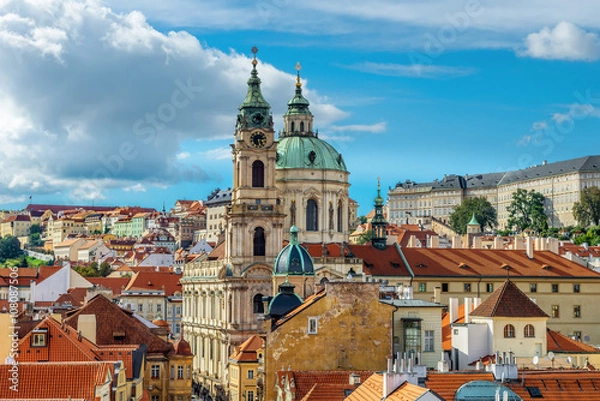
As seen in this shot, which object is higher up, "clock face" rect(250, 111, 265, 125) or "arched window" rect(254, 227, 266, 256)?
"clock face" rect(250, 111, 265, 125)

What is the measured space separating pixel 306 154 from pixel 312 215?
19.4 ft

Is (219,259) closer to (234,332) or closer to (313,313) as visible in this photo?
(234,332)

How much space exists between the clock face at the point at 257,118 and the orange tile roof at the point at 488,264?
1702cm

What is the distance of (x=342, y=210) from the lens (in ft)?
385

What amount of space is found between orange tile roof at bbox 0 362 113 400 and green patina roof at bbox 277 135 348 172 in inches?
2605

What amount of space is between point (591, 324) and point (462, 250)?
553 inches

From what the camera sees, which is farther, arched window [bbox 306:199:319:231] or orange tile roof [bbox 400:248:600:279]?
arched window [bbox 306:199:319:231]

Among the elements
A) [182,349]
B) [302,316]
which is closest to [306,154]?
[182,349]

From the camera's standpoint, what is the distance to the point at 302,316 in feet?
206

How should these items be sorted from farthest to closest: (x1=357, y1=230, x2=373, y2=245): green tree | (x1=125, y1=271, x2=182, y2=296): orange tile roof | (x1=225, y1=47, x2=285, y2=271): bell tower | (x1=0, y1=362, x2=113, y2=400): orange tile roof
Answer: (x1=357, y1=230, x2=373, y2=245): green tree, (x1=125, y1=271, x2=182, y2=296): orange tile roof, (x1=225, y1=47, x2=285, y2=271): bell tower, (x1=0, y1=362, x2=113, y2=400): orange tile roof

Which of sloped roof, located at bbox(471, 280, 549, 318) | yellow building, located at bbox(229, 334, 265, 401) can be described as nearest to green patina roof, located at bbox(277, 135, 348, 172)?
yellow building, located at bbox(229, 334, 265, 401)

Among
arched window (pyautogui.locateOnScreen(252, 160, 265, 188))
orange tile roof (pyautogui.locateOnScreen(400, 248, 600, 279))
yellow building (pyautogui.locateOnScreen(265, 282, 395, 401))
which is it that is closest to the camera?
yellow building (pyautogui.locateOnScreen(265, 282, 395, 401))

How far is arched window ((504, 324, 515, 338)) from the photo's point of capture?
65688 mm

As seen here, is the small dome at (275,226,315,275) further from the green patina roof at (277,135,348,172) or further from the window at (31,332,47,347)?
the green patina roof at (277,135,348,172)
